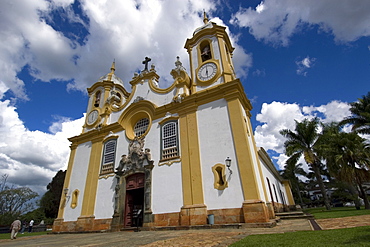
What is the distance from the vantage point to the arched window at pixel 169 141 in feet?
40.0

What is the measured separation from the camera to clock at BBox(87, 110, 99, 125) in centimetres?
1802

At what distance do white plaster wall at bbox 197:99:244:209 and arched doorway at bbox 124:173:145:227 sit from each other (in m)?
4.26

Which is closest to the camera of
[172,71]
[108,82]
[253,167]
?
[253,167]

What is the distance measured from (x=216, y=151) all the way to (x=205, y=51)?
7976mm

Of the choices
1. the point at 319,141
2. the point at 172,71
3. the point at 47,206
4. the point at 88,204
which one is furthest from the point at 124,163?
the point at 47,206

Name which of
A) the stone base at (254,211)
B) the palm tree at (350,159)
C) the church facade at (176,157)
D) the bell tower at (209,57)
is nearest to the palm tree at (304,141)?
the palm tree at (350,159)

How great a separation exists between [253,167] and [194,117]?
4371 mm

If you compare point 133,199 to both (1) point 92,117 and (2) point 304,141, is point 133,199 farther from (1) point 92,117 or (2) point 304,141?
(2) point 304,141

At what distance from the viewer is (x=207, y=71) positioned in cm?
1376

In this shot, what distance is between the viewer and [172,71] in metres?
14.8

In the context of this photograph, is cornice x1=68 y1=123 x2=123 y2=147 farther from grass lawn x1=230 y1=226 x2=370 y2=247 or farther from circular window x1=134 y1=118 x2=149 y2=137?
grass lawn x1=230 y1=226 x2=370 y2=247

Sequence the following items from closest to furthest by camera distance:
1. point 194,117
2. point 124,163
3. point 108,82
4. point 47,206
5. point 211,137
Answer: point 211,137 < point 194,117 < point 124,163 < point 108,82 < point 47,206

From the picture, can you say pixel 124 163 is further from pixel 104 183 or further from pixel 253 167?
pixel 253 167

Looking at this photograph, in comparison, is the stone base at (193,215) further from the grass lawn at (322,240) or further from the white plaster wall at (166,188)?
the grass lawn at (322,240)
